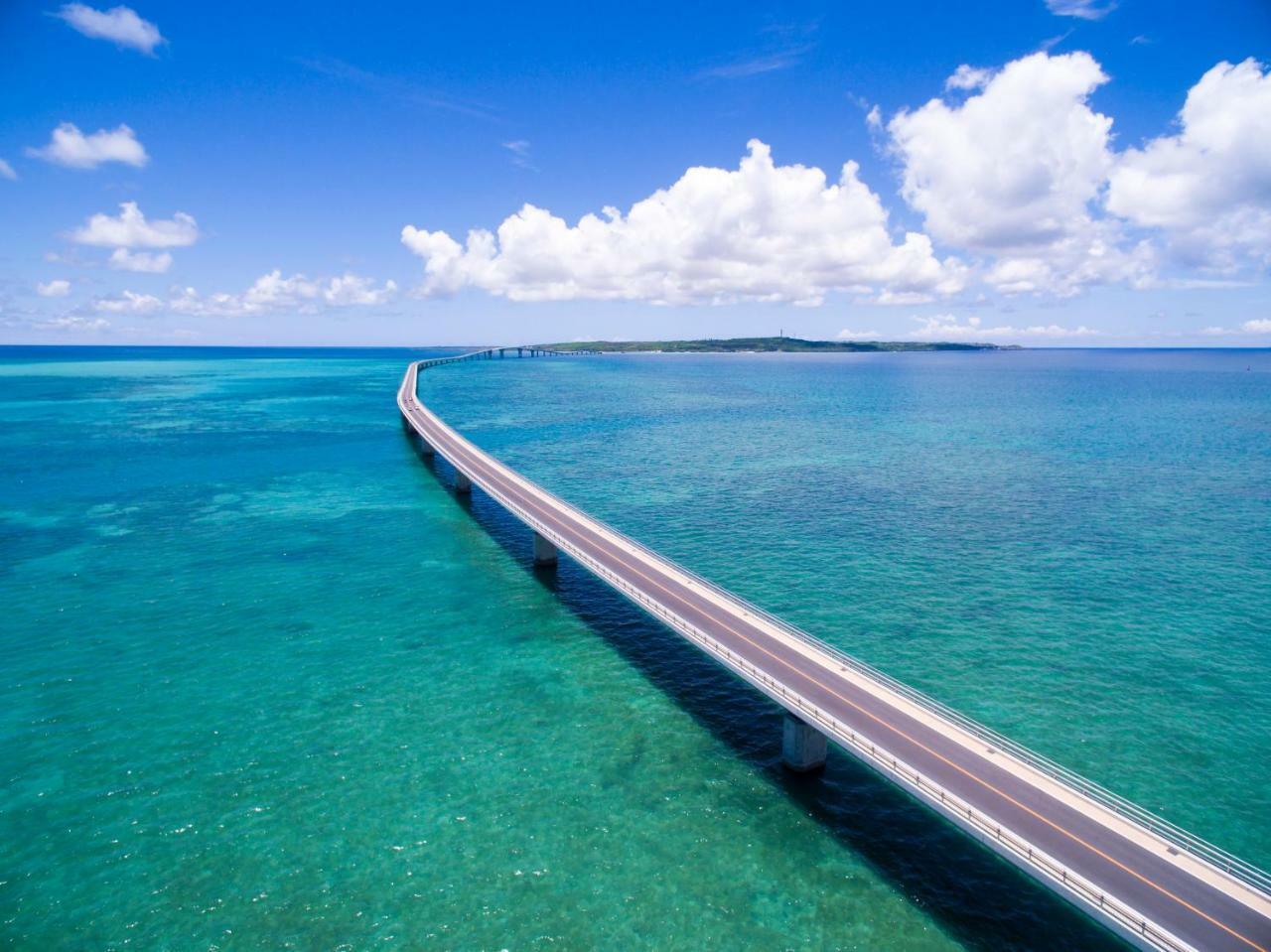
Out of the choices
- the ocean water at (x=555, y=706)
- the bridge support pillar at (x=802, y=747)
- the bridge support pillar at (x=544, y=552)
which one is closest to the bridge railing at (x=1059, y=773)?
the ocean water at (x=555, y=706)

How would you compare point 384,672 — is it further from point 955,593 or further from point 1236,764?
point 1236,764

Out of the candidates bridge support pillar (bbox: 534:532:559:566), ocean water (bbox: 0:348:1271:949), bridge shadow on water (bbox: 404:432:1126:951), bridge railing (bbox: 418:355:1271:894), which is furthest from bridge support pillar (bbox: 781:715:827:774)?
bridge support pillar (bbox: 534:532:559:566)

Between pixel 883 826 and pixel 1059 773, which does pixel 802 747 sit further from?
pixel 1059 773

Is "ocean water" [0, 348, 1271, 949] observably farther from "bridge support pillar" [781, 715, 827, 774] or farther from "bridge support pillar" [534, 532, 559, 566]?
"bridge support pillar" [534, 532, 559, 566]

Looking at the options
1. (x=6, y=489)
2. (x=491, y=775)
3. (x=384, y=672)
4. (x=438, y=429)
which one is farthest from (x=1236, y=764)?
(x=6, y=489)

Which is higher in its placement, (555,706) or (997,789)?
(997,789)

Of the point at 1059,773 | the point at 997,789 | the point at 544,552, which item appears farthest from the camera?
the point at 544,552

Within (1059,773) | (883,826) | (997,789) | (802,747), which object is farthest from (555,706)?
(1059,773)
